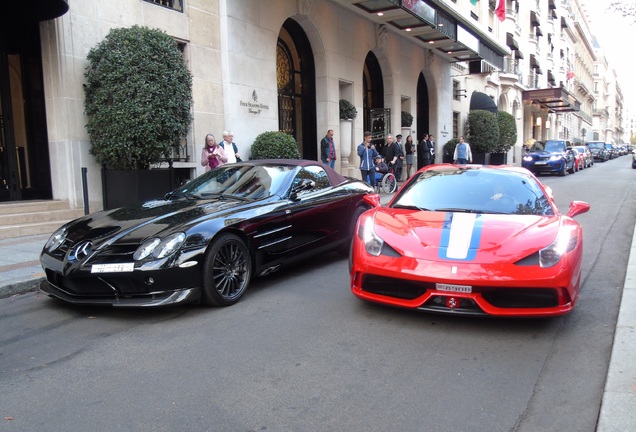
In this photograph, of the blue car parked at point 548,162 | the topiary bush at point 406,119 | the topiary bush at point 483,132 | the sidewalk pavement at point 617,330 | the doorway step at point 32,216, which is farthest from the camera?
the topiary bush at point 483,132

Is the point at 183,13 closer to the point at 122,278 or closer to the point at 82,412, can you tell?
the point at 122,278

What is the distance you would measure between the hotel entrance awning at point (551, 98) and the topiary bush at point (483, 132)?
14300mm

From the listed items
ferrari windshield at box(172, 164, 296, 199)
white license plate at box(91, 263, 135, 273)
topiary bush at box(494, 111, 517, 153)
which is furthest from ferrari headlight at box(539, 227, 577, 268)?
topiary bush at box(494, 111, 517, 153)

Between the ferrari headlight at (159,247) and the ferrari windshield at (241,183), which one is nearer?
the ferrari headlight at (159,247)

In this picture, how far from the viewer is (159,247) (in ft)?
14.3

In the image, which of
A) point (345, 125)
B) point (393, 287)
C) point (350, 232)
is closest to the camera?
point (393, 287)

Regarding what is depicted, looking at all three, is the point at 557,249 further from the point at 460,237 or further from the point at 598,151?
the point at 598,151

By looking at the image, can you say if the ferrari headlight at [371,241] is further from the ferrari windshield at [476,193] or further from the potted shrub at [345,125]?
the potted shrub at [345,125]

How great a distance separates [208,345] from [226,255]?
118 centimetres

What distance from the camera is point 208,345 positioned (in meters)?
3.80

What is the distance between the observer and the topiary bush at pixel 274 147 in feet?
40.0

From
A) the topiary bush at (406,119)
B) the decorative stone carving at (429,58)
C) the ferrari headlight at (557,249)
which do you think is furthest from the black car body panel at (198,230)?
the decorative stone carving at (429,58)

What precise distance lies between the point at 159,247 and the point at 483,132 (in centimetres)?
2517

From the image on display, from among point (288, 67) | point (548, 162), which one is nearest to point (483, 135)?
point (548, 162)
